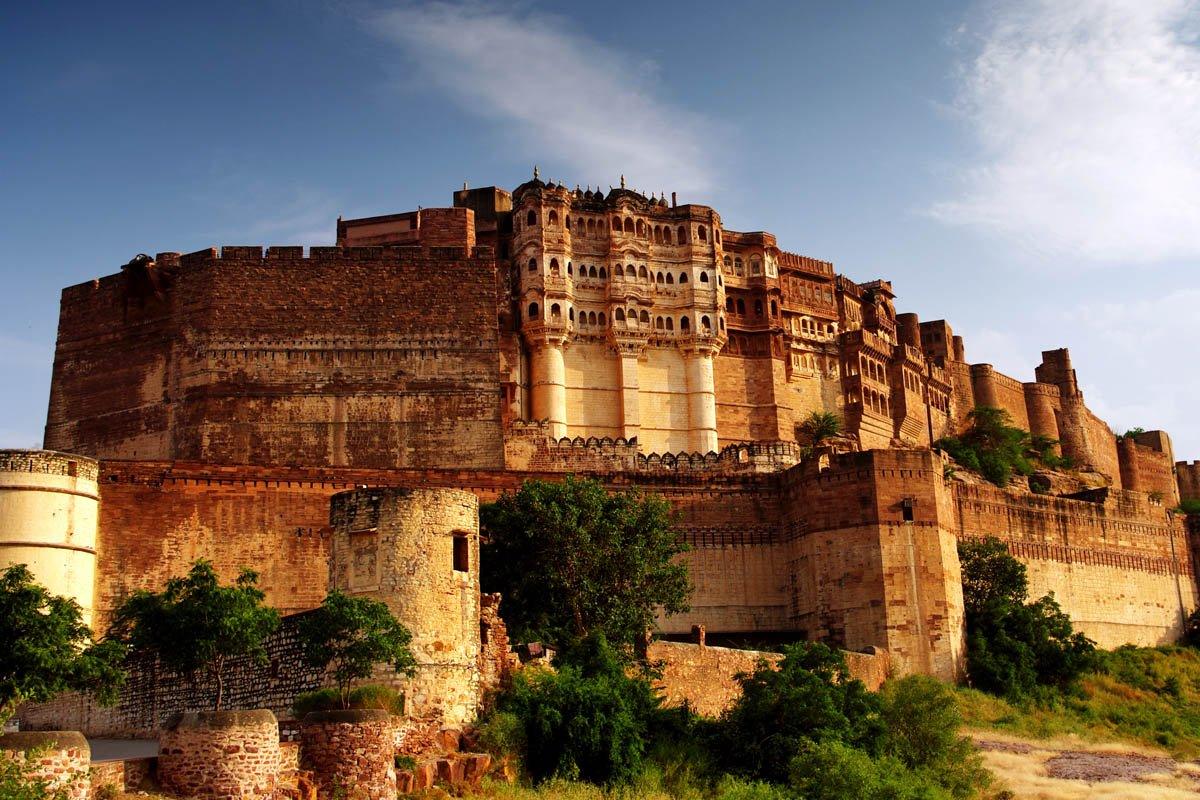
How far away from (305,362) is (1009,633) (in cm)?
1969

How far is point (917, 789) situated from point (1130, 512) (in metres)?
25.2

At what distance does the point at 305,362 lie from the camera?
132ft

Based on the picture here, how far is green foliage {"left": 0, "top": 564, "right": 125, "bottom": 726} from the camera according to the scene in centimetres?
1620

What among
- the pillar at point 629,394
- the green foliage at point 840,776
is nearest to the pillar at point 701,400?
the pillar at point 629,394

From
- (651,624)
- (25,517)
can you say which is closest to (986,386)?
(651,624)

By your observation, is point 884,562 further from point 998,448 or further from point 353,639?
point 998,448

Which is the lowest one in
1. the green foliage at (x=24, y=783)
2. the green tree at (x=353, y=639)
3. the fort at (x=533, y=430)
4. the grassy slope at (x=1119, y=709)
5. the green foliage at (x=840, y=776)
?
the green foliage at (x=840, y=776)

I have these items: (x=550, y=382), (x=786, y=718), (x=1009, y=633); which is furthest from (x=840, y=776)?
(x=550, y=382)

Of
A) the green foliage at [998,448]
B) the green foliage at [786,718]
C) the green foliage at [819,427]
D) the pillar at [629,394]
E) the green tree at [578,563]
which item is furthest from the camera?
the green foliage at [998,448]

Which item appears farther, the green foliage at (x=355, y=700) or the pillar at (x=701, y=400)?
the pillar at (x=701, y=400)

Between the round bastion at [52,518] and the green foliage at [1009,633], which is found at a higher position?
the round bastion at [52,518]

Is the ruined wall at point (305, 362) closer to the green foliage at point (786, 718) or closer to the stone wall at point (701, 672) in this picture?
the stone wall at point (701, 672)

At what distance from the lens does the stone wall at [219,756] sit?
15797mm

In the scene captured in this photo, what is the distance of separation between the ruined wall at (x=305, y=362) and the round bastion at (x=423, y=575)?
1864cm
